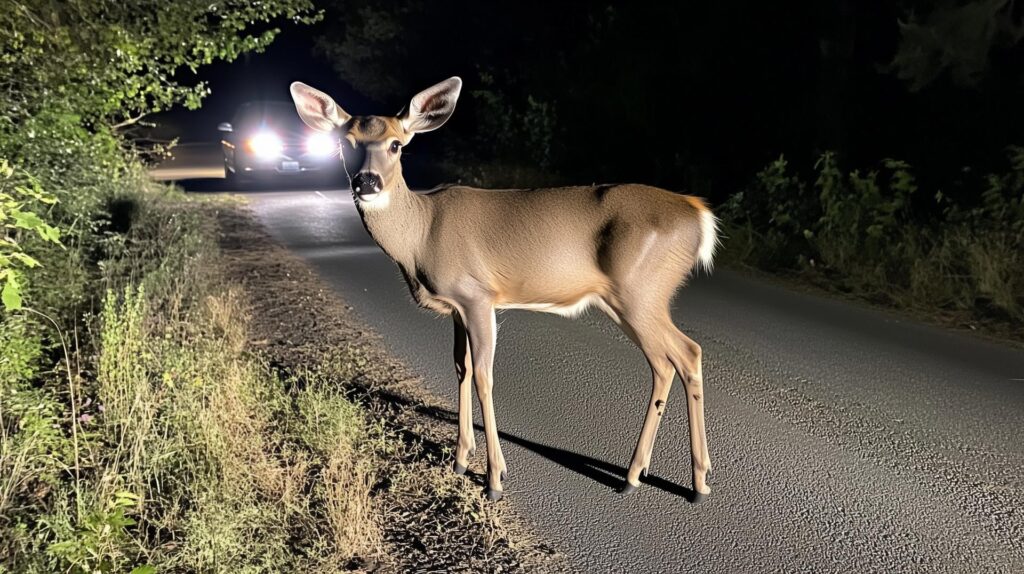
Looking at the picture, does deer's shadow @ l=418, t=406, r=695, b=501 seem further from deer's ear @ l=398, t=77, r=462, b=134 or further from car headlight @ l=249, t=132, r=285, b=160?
car headlight @ l=249, t=132, r=285, b=160

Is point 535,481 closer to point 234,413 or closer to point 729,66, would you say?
point 234,413

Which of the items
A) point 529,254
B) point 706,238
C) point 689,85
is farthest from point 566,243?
point 689,85

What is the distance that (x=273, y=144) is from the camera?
59.3ft

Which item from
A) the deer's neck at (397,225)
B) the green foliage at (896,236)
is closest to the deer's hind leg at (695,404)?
the deer's neck at (397,225)

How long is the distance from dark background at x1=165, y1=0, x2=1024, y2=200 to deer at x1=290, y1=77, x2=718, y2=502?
6.32 metres

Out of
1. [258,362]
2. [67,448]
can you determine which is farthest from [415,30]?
[67,448]

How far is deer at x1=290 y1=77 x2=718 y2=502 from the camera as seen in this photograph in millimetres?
4098

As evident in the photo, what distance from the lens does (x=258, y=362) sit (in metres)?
5.96

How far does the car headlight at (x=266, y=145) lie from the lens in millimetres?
17938

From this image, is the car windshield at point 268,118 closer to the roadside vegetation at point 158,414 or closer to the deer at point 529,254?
the roadside vegetation at point 158,414

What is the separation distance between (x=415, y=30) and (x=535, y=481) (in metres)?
21.3

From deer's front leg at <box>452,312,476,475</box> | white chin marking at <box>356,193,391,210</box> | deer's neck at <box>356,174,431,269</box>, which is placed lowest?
deer's front leg at <box>452,312,476,475</box>

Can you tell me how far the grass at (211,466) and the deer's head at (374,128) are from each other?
136 centimetres

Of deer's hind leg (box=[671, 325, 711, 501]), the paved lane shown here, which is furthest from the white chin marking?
deer's hind leg (box=[671, 325, 711, 501])
